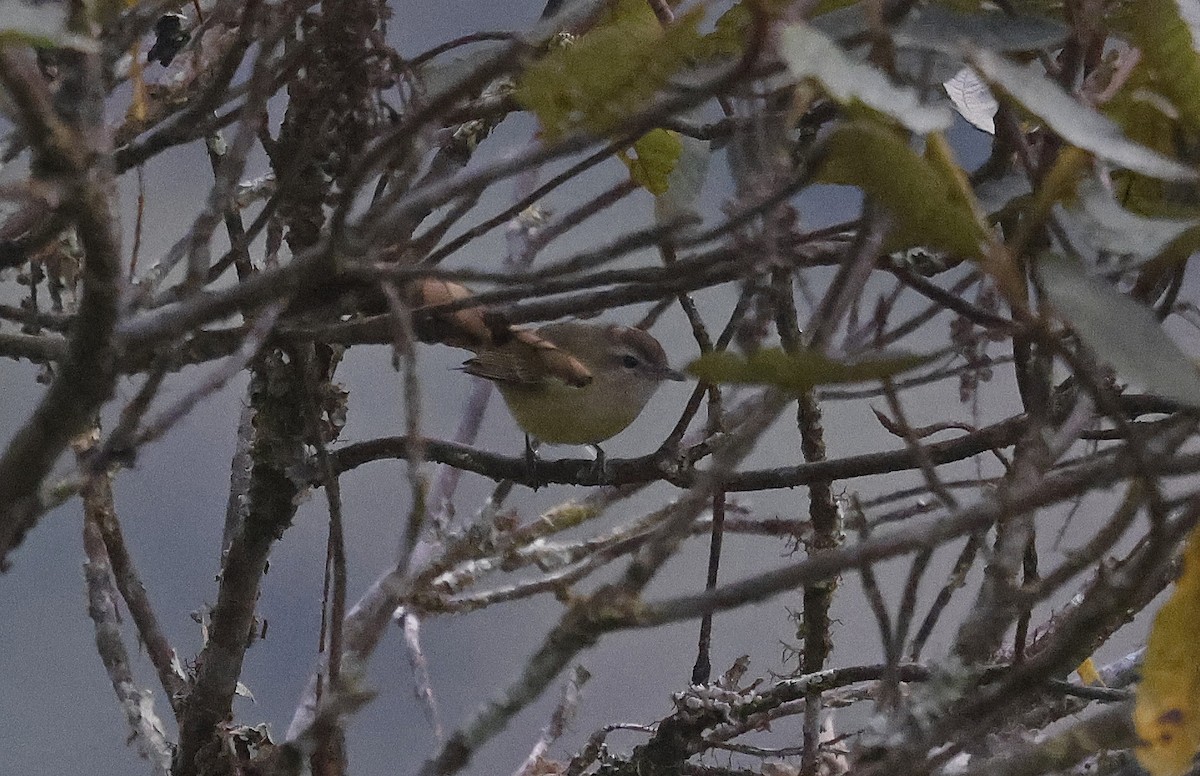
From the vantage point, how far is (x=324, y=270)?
66cm


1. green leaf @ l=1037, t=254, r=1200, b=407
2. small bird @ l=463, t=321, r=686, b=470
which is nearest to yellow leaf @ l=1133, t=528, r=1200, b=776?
green leaf @ l=1037, t=254, r=1200, b=407

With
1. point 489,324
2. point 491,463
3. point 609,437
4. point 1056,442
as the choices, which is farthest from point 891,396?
point 609,437

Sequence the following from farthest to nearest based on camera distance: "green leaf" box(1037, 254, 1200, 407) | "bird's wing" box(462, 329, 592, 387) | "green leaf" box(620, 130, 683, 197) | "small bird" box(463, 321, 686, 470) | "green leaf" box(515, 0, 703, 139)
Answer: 1. "small bird" box(463, 321, 686, 470)
2. "bird's wing" box(462, 329, 592, 387)
3. "green leaf" box(620, 130, 683, 197)
4. "green leaf" box(515, 0, 703, 139)
5. "green leaf" box(1037, 254, 1200, 407)

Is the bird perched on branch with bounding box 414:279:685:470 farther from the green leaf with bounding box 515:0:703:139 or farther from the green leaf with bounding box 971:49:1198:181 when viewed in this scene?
the green leaf with bounding box 971:49:1198:181

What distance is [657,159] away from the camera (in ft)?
3.52

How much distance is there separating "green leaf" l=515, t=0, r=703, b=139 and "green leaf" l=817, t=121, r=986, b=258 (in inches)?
3.7

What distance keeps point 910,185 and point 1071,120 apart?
0.08 m

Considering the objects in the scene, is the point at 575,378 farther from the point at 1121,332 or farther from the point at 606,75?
the point at 1121,332

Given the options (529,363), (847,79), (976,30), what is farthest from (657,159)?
(529,363)

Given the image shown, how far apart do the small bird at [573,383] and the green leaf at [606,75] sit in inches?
65.9

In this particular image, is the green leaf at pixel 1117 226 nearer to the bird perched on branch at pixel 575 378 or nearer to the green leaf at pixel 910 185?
the green leaf at pixel 910 185

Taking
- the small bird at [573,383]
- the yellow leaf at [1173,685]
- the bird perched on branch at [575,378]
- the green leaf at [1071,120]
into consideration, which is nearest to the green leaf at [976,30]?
the green leaf at [1071,120]

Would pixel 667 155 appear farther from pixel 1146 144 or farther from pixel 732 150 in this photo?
pixel 1146 144

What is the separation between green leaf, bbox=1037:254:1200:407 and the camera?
488 millimetres
